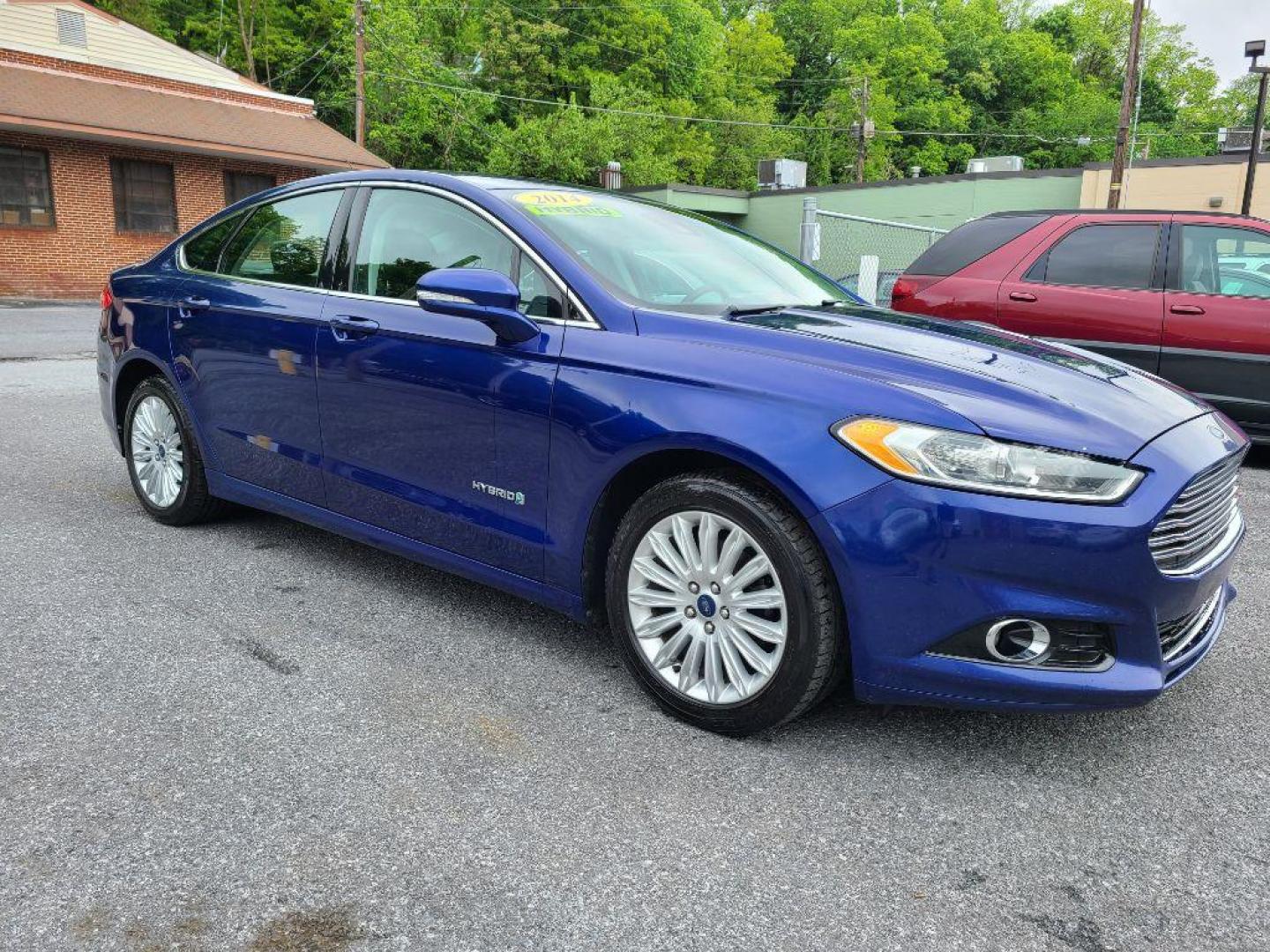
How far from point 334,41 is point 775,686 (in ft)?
165

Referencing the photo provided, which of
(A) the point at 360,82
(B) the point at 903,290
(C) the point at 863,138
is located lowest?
(B) the point at 903,290

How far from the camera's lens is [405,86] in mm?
41312

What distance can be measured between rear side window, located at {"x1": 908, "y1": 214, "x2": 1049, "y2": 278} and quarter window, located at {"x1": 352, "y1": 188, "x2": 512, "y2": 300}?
467 centimetres

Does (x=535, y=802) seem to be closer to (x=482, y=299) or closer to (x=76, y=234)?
(x=482, y=299)

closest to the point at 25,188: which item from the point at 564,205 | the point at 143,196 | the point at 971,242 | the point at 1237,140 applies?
the point at 143,196

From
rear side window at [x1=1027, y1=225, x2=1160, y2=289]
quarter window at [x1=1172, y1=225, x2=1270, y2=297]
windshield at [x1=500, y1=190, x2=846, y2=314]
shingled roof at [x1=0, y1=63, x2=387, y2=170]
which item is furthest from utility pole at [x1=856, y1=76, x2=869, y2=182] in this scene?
windshield at [x1=500, y1=190, x2=846, y2=314]

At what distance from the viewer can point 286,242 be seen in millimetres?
4207

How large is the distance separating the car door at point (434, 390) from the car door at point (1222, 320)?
16.4 ft

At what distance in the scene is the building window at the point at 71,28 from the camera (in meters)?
22.8

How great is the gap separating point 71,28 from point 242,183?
15.3 feet

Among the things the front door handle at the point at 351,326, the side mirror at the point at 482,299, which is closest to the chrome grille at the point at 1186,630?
the side mirror at the point at 482,299

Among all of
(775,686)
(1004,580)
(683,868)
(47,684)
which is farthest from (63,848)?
(1004,580)

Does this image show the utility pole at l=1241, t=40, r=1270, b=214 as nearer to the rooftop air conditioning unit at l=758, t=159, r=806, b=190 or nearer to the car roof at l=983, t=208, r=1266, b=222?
the rooftop air conditioning unit at l=758, t=159, r=806, b=190

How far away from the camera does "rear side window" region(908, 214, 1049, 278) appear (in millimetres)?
7234
